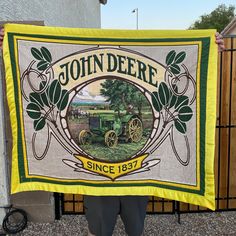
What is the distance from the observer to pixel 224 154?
12.4 feet

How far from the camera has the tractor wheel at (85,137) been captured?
8.48ft

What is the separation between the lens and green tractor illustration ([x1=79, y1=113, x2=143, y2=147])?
8.42 feet

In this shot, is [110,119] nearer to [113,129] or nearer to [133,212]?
[113,129]

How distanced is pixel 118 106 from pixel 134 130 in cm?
22

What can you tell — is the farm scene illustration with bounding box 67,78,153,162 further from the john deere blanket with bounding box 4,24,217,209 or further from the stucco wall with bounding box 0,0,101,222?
the stucco wall with bounding box 0,0,101,222

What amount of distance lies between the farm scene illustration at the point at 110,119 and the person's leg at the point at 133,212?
33 cm

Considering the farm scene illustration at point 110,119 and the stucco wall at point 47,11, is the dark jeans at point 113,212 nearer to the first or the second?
the farm scene illustration at point 110,119

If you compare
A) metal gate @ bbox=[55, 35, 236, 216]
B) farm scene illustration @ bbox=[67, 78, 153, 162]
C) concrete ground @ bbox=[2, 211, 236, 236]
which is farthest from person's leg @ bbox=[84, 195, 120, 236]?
metal gate @ bbox=[55, 35, 236, 216]

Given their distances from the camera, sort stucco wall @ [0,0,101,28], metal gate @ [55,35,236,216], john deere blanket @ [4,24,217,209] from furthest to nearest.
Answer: stucco wall @ [0,0,101,28] → metal gate @ [55,35,236,216] → john deere blanket @ [4,24,217,209]

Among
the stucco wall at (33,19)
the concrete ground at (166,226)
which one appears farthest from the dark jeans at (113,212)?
the stucco wall at (33,19)

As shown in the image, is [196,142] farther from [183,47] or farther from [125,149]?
[183,47]

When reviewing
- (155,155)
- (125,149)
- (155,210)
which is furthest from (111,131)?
(155,210)

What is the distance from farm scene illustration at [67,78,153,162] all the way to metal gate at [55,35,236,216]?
1.45m

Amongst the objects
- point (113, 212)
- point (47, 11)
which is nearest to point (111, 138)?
point (113, 212)
